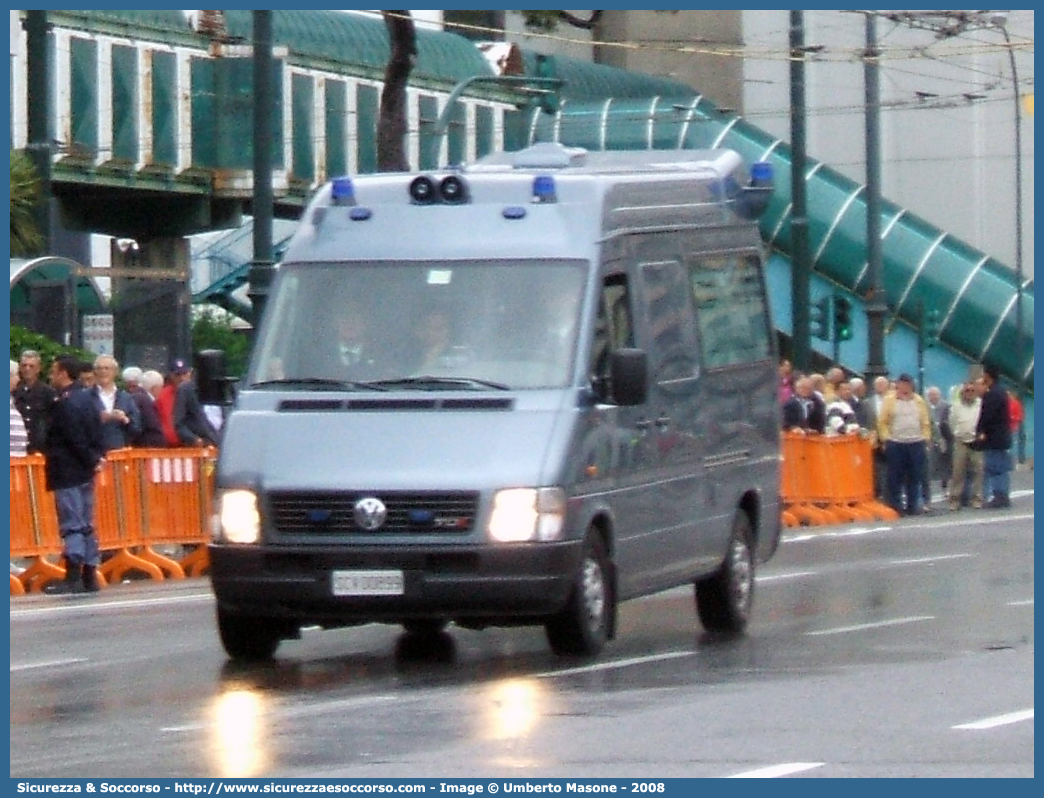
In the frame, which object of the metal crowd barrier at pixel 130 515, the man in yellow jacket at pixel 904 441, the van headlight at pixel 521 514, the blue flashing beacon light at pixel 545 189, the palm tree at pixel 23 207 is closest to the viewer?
the van headlight at pixel 521 514

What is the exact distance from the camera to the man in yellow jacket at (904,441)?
31.3 metres

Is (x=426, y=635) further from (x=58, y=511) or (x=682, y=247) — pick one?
(x=58, y=511)

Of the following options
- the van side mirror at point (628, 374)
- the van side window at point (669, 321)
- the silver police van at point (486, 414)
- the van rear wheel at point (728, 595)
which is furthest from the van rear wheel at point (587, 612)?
the van rear wheel at point (728, 595)

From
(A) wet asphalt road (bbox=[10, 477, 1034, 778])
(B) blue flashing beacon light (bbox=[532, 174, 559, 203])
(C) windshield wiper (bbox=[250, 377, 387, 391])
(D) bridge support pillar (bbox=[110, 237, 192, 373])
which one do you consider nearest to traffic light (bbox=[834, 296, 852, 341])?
(D) bridge support pillar (bbox=[110, 237, 192, 373])

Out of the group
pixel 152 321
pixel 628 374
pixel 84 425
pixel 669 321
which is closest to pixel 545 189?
pixel 669 321

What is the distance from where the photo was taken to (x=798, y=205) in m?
34.2

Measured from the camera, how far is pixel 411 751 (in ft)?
33.3

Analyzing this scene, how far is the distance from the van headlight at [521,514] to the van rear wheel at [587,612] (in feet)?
1.38

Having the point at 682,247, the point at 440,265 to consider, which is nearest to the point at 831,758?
the point at 440,265

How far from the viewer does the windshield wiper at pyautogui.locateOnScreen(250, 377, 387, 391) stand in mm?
13773

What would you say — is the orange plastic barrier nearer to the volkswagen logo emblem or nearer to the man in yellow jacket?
the man in yellow jacket

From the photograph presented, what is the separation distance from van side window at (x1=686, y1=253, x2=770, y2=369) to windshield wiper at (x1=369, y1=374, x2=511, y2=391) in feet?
7.35

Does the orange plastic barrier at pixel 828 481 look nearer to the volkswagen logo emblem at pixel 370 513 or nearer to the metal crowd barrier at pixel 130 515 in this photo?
the metal crowd barrier at pixel 130 515

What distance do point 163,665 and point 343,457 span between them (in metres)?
1.64
